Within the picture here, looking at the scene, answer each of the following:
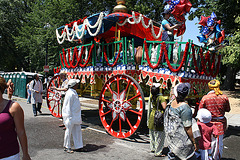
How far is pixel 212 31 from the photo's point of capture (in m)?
6.41

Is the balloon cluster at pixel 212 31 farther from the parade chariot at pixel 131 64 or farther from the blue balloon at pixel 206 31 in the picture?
the parade chariot at pixel 131 64

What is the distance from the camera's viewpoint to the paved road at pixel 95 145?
4.62 m

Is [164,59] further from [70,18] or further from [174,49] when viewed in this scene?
[70,18]

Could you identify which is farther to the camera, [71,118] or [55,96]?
[55,96]

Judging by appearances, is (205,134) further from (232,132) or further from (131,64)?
(232,132)

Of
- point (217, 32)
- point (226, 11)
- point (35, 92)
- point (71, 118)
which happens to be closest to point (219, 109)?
point (217, 32)

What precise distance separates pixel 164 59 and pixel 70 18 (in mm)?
13931

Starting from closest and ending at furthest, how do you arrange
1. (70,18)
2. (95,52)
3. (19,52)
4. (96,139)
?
1. (96,139)
2. (95,52)
3. (70,18)
4. (19,52)

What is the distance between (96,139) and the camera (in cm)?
594

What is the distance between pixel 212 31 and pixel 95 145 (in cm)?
486

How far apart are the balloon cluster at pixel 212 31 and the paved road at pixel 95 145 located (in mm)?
3078

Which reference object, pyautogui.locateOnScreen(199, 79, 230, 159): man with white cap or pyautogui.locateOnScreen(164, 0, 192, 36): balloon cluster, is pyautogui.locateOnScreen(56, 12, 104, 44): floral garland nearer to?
pyautogui.locateOnScreen(164, 0, 192, 36): balloon cluster

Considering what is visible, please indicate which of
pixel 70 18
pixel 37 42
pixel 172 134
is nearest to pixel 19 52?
pixel 37 42

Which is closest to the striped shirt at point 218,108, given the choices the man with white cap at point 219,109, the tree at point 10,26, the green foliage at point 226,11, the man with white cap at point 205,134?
the man with white cap at point 219,109
